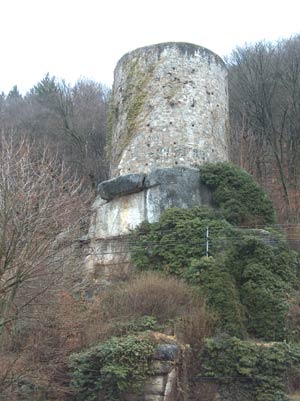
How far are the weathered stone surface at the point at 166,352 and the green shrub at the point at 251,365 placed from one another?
845mm

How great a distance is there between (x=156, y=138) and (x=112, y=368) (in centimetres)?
838

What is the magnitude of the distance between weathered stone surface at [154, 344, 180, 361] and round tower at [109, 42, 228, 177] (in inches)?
273

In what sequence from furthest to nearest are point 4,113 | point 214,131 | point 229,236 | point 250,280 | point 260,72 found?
point 4,113
point 260,72
point 214,131
point 229,236
point 250,280

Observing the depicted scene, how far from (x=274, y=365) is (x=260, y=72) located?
53.1 feet

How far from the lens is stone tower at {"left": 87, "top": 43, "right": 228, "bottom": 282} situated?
1659cm

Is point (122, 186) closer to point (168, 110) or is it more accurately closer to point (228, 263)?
point (168, 110)

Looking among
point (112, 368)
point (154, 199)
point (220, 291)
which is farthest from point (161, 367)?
point (154, 199)

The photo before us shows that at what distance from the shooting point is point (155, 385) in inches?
438

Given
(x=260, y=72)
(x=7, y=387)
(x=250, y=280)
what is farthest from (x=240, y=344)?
(x=260, y=72)

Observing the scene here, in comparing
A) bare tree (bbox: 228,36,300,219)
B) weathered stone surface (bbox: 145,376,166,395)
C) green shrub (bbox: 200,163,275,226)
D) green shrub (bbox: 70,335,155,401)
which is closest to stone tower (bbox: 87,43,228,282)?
green shrub (bbox: 200,163,275,226)

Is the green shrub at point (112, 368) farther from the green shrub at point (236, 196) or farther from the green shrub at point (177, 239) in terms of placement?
the green shrub at point (236, 196)

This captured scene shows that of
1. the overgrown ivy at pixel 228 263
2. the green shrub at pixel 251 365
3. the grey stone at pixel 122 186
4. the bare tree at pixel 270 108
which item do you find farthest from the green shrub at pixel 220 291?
the bare tree at pixel 270 108

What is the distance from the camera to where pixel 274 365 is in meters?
11.7

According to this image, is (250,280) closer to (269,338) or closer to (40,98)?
(269,338)
